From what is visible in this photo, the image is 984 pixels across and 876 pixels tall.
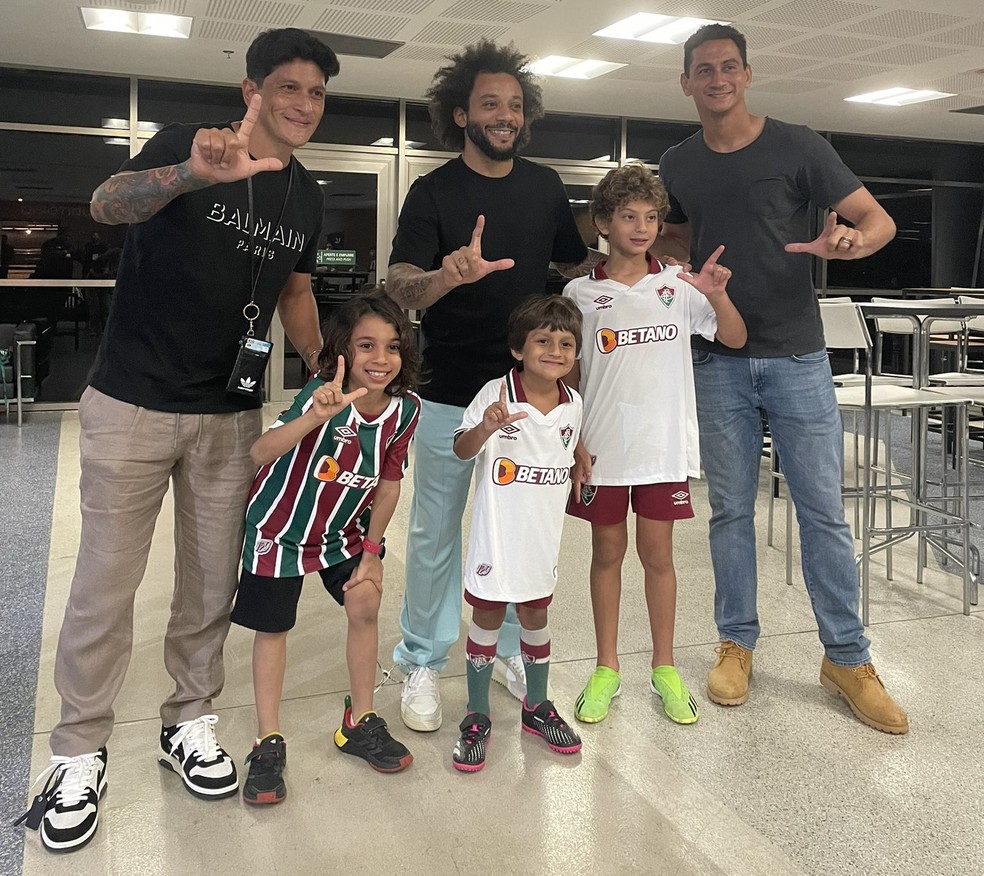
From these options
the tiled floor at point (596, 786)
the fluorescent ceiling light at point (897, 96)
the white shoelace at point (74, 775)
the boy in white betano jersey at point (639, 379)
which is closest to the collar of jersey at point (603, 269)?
the boy in white betano jersey at point (639, 379)

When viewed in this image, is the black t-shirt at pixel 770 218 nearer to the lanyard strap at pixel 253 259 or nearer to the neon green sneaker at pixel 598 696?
the neon green sneaker at pixel 598 696

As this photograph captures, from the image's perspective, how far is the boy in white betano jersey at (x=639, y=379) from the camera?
233 cm

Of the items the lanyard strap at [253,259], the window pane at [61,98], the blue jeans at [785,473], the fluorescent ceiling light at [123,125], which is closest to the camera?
the lanyard strap at [253,259]

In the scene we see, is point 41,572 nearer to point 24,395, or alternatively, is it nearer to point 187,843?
point 187,843

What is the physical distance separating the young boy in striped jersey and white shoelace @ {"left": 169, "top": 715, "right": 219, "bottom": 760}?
0.31 feet

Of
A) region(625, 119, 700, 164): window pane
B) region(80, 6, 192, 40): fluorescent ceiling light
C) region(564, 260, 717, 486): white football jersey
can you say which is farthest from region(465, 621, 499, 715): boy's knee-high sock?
region(625, 119, 700, 164): window pane

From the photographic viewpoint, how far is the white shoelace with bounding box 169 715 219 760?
204 centimetres

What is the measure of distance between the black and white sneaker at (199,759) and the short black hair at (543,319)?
116cm

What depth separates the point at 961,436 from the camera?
3.73 m

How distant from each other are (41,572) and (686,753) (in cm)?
268

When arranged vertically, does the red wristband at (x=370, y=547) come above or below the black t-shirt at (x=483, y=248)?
below

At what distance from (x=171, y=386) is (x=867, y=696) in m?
1.94

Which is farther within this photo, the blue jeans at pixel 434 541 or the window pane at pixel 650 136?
the window pane at pixel 650 136

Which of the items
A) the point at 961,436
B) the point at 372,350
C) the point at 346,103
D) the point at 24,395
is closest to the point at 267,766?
the point at 372,350
